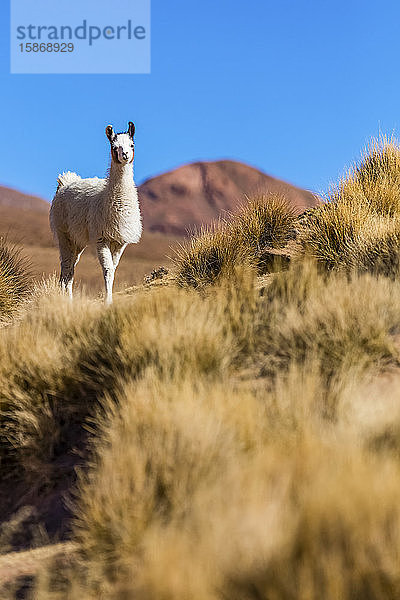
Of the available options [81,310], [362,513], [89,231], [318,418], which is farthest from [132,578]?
[89,231]

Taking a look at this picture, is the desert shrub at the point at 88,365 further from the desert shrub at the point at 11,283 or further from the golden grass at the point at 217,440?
the desert shrub at the point at 11,283

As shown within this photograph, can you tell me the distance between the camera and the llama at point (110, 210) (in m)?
8.16

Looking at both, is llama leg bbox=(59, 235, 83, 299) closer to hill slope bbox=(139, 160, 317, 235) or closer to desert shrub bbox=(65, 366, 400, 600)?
desert shrub bbox=(65, 366, 400, 600)

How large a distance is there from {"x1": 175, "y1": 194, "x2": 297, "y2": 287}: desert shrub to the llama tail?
2.06 metres

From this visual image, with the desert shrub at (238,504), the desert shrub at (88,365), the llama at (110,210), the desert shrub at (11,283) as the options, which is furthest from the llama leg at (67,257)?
the desert shrub at (238,504)

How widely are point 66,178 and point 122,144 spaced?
2633 millimetres

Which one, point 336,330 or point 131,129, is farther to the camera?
point 131,129

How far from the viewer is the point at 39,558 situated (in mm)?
3047

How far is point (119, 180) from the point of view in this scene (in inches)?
329

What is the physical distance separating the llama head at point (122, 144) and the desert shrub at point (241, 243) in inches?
83.4

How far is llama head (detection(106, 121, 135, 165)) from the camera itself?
26.4ft

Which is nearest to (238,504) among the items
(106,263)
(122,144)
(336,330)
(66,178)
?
(336,330)

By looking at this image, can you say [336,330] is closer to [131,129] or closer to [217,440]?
[217,440]

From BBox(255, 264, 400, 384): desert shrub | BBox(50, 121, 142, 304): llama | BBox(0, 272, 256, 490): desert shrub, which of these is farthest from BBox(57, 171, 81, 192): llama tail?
BBox(255, 264, 400, 384): desert shrub
